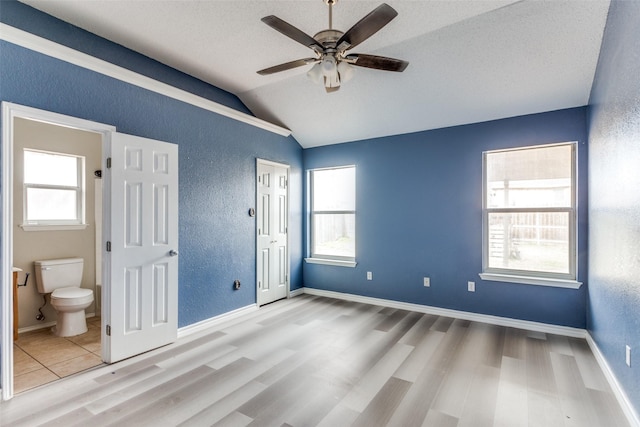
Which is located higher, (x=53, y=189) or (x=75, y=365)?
(x=53, y=189)

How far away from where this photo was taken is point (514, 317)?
3.72 metres

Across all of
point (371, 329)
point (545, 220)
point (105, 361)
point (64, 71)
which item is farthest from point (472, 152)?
point (105, 361)

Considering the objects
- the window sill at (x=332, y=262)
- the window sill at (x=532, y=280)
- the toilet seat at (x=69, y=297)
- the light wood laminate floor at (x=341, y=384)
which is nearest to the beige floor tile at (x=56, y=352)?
the toilet seat at (x=69, y=297)

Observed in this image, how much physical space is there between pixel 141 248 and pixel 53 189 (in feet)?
6.05

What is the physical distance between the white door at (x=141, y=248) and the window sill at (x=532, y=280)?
3.66 meters

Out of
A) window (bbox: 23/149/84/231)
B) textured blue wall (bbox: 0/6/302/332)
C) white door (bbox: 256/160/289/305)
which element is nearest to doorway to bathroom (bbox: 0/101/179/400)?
textured blue wall (bbox: 0/6/302/332)

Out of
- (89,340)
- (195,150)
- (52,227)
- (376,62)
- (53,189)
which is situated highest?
(376,62)

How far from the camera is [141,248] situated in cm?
296

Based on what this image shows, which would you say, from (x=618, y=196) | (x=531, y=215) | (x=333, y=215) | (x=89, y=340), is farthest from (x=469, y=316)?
(x=89, y=340)

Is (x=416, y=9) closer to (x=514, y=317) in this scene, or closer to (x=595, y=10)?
(x=595, y=10)

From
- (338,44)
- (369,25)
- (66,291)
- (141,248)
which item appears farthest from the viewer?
(66,291)

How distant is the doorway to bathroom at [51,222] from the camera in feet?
10.8

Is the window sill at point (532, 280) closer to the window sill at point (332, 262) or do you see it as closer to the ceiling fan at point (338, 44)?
the window sill at point (332, 262)

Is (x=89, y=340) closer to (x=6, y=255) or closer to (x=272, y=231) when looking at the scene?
(x=6, y=255)
